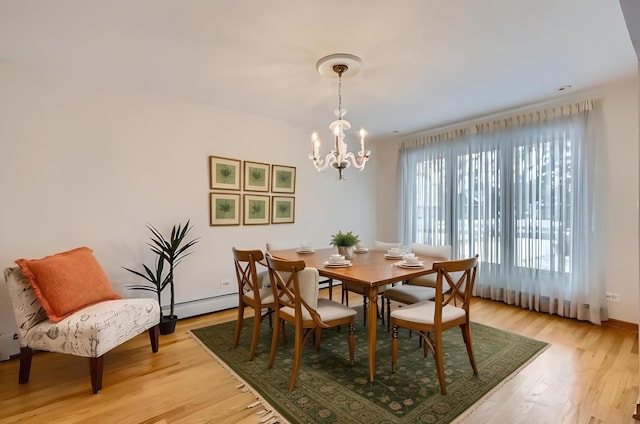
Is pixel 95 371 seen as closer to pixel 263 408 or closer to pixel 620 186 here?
pixel 263 408

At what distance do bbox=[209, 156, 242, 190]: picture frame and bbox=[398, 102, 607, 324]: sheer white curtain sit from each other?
2927 millimetres

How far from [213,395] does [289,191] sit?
2895 mm

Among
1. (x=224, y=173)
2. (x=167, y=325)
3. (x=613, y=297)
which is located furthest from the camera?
(x=224, y=173)

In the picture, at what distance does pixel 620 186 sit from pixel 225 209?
4.39m

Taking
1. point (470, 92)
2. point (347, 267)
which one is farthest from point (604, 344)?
point (470, 92)

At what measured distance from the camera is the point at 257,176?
418cm

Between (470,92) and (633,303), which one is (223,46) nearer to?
(470,92)

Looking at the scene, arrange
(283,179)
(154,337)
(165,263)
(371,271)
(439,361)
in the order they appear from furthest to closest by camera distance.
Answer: (283,179), (165,263), (154,337), (371,271), (439,361)

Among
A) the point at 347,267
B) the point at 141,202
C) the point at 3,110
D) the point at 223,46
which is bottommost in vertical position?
the point at 347,267

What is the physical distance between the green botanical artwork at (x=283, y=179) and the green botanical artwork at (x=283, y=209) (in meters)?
0.24

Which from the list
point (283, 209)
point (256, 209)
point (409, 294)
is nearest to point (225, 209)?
point (256, 209)

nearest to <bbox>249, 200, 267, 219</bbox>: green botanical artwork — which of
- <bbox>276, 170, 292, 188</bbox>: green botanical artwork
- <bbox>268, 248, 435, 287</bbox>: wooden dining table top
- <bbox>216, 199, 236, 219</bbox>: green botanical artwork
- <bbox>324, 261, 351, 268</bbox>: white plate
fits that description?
<bbox>216, 199, 236, 219</bbox>: green botanical artwork

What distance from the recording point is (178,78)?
3004 millimetres

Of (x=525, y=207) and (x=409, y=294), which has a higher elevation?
(x=525, y=207)
